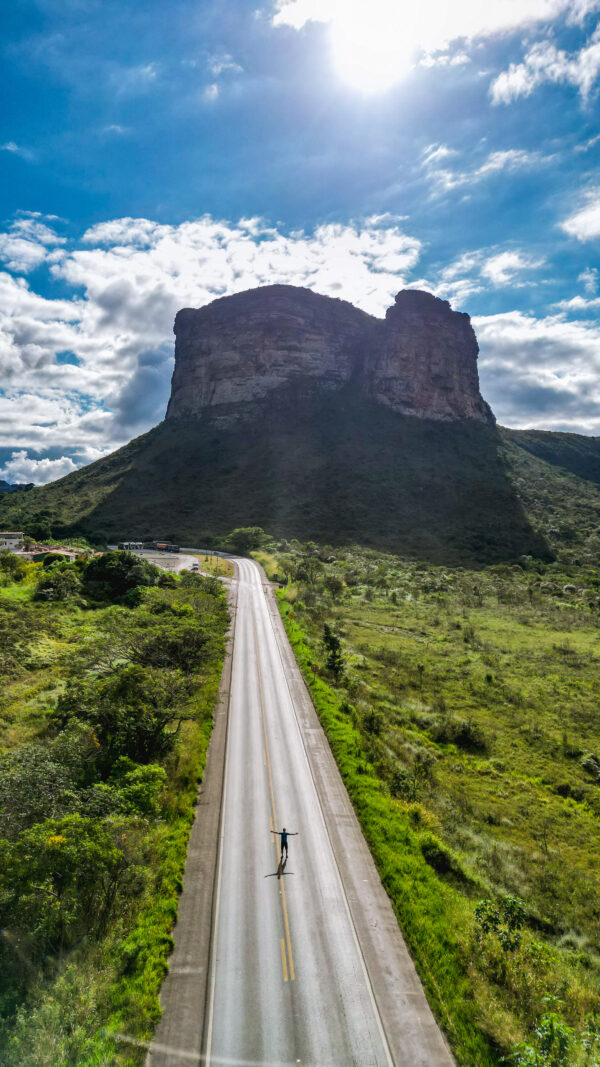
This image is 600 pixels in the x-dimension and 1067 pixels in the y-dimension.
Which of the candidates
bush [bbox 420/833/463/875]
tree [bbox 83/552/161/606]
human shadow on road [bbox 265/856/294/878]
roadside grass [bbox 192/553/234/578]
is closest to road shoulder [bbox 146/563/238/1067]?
human shadow on road [bbox 265/856/294/878]

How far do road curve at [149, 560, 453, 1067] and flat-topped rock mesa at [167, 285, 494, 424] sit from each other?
124 metres

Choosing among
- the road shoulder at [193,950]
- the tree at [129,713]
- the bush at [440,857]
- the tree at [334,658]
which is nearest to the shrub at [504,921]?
the bush at [440,857]

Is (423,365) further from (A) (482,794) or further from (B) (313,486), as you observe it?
(A) (482,794)

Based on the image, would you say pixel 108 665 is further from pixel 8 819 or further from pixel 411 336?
pixel 411 336

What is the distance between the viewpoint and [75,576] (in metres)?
50.2

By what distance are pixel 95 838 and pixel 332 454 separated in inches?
4346

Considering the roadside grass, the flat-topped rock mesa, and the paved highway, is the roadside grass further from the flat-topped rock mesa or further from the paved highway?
the flat-topped rock mesa

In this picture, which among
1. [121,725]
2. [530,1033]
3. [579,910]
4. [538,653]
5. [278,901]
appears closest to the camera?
[530,1033]

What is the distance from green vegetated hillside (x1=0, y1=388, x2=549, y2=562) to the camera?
9550 centimetres

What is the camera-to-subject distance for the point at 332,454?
118m

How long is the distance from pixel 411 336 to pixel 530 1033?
14446 cm

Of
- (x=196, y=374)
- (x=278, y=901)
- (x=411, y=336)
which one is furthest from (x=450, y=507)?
(x=278, y=901)

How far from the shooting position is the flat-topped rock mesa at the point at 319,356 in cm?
13338

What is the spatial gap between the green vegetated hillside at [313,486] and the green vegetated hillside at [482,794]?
41.1 meters
